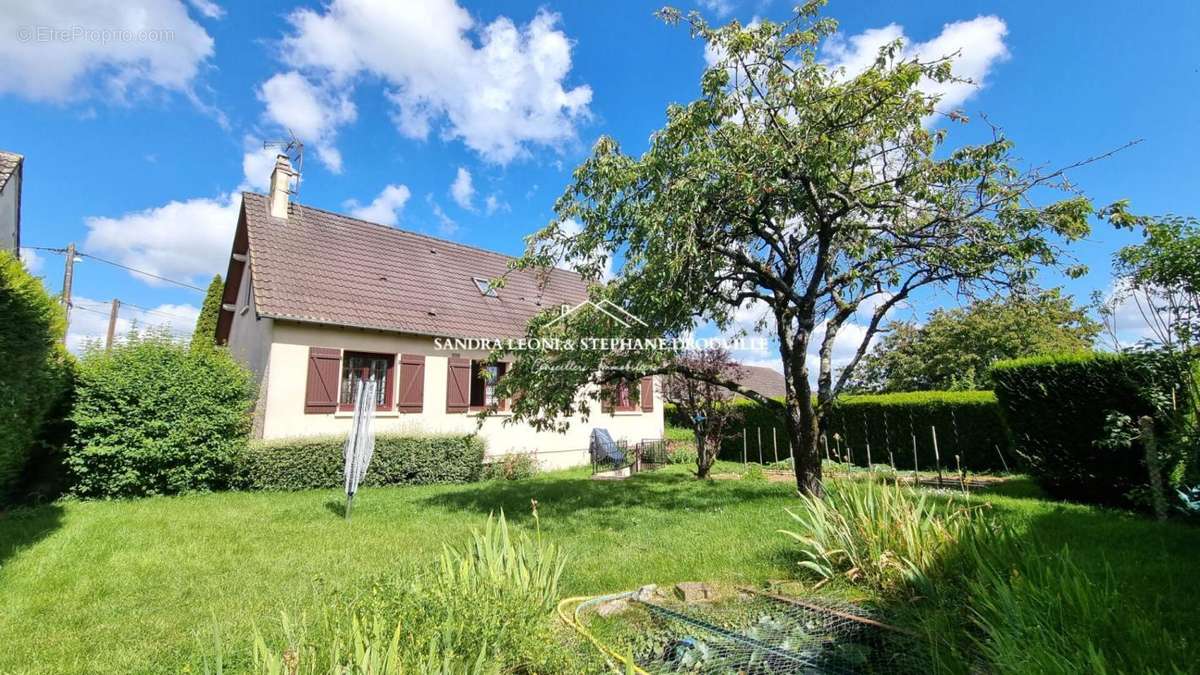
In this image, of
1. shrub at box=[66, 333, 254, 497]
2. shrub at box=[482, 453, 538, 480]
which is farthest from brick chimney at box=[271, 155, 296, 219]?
shrub at box=[482, 453, 538, 480]

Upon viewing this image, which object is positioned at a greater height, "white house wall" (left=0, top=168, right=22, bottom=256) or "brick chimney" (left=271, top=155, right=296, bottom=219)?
"brick chimney" (left=271, top=155, right=296, bottom=219)

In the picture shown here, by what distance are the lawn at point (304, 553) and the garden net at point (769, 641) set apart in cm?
91

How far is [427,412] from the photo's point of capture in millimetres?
12289

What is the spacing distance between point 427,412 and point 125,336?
565 centimetres

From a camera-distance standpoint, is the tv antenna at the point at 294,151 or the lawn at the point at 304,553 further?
the tv antenna at the point at 294,151

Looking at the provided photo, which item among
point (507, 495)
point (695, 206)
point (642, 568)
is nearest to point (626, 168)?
point (695, 206)

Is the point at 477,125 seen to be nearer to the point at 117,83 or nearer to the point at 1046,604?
the point at 117,83

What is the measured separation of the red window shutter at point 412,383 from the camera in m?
12.0

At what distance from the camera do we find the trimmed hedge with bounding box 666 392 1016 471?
12258mm

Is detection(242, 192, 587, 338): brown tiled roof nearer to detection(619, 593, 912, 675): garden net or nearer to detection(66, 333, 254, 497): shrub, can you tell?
detection(66, 333, 254, 497): shrub

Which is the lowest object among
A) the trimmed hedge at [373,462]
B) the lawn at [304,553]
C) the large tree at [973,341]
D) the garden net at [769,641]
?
the lawn at [304,553]

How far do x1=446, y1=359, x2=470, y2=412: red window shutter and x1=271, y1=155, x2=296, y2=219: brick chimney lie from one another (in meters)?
6.11

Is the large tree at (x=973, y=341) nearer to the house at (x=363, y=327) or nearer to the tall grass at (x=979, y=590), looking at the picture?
the house at (x=363, y=327)

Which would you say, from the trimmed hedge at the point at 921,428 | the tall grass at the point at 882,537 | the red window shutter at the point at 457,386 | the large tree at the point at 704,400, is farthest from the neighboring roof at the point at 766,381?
the tall grass at the point at 882,537
